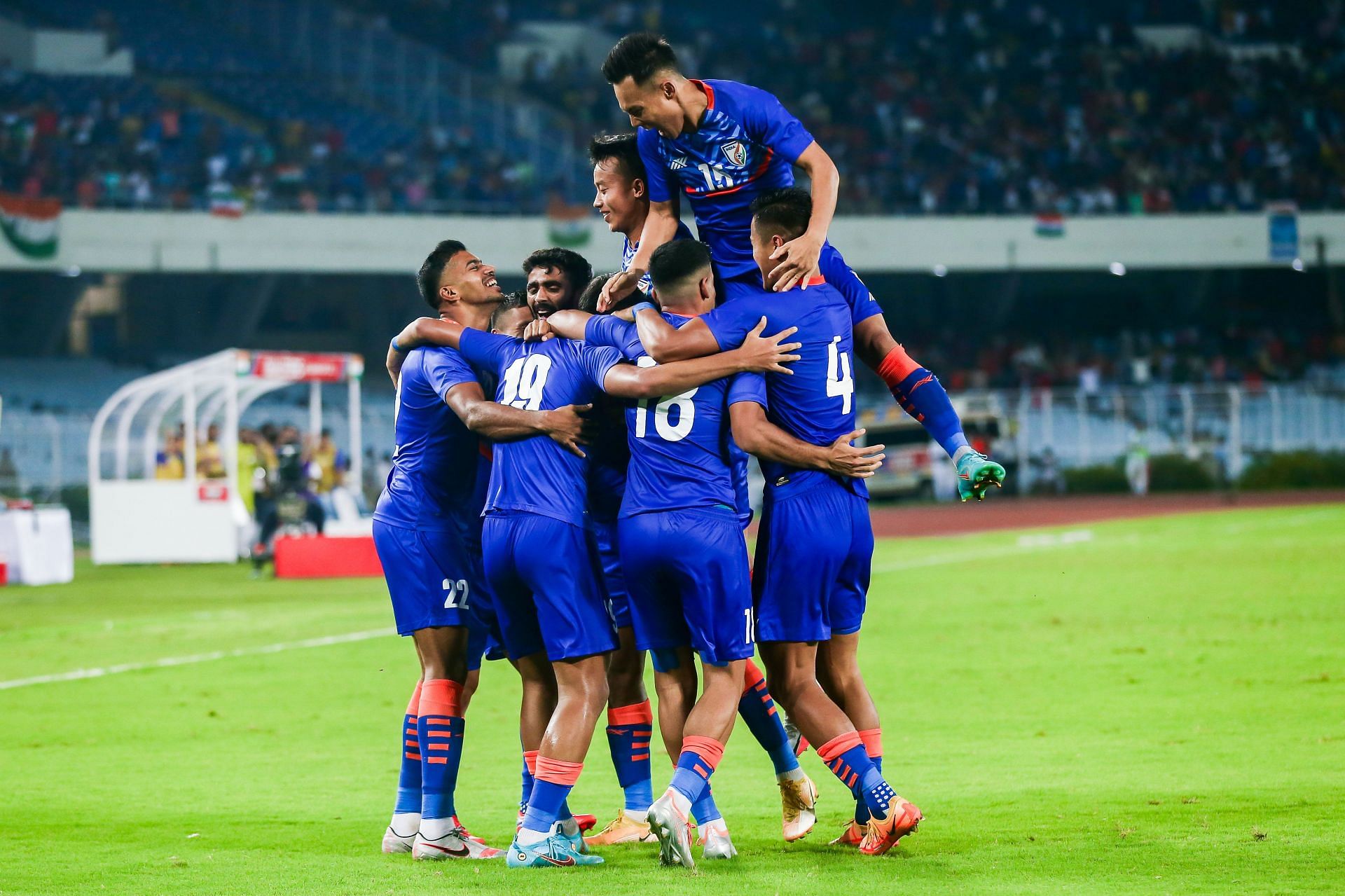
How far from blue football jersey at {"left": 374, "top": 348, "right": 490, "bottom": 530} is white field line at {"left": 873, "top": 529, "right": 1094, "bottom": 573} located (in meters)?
14.7

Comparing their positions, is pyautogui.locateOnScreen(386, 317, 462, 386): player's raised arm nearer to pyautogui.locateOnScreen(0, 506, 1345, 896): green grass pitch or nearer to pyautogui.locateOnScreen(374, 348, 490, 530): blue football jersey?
pyautogui.locateOnScreen(374, 348, 490, 530): blue football jersey

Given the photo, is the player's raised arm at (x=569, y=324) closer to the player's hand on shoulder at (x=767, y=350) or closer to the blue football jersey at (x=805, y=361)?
the blue football jersey at (x=805, y=361)

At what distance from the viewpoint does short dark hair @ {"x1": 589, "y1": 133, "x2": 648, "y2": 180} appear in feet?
22.3

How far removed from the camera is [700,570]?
19.0 feet

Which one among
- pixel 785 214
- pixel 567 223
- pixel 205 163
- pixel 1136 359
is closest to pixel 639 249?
pixel 785 214

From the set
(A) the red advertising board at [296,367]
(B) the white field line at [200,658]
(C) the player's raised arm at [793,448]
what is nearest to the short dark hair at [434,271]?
(C) the player's raised arm at [793,448]

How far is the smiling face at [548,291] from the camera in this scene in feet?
21.6

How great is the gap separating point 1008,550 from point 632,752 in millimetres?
18772

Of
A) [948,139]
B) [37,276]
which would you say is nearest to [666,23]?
[948,139]

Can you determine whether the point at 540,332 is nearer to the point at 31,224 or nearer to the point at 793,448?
the point at 793,448

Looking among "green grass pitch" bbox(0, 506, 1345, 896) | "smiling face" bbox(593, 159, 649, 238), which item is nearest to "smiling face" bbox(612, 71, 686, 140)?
"smiling face" bbox(593, 159, 649, 238)

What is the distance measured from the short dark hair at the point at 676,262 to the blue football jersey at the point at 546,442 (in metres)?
0.35

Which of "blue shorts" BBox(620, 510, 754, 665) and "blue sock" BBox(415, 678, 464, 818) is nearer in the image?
"blue shorts" BBox(620, 510, 754, 665)

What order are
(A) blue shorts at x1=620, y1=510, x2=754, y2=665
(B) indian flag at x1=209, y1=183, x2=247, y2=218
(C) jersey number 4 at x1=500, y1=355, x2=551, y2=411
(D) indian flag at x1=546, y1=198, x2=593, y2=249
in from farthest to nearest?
(D) indian flag at x1=546, y1=198, x2=593, y2=249 → (B) indian flag at x1=209, y1=183, x2=247, y2=218 → (C) jersey number 4 at x1=500, y1=355, x2=551, y2=411 → (A) blue shorts at x1=620, y1=510, x2=754, y2=665
